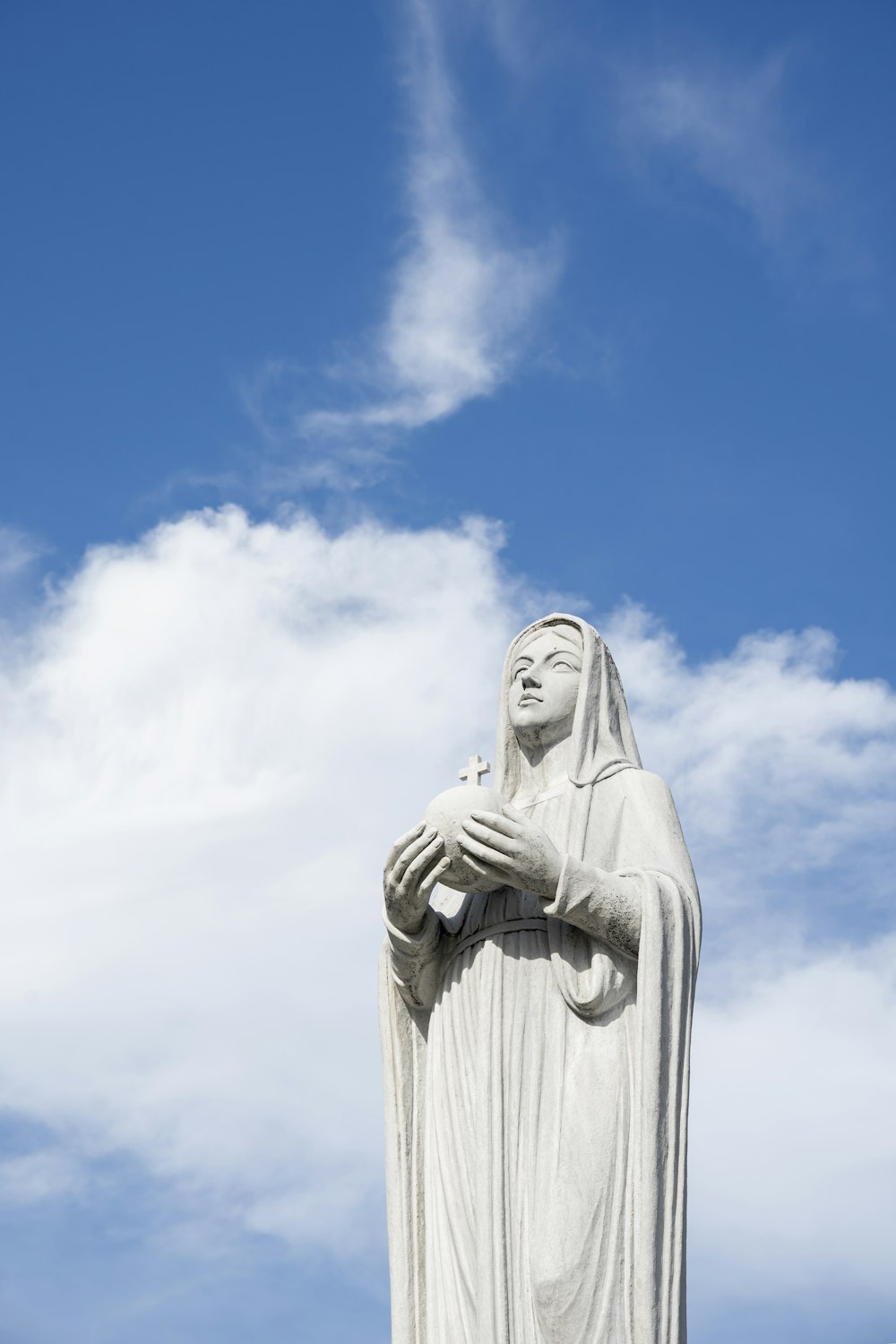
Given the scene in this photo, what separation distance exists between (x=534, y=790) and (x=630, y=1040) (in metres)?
2.00

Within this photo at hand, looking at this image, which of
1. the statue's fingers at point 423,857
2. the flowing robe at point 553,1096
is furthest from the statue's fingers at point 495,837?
the flowing robe at point 553,1096

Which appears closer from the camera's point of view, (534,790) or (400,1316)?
(400,1316)

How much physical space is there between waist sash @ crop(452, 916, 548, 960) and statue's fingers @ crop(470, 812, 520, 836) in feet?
2.57

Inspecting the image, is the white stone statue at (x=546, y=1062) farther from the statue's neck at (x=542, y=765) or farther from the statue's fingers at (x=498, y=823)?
the statue's neck at (x=542, y=765)

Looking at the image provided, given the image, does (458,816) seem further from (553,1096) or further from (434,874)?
(553,1096)

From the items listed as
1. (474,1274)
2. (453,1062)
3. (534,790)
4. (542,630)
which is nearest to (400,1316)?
(474,1274)

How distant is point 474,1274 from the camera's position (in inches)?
400

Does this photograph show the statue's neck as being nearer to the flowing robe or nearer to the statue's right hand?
the flowing robe

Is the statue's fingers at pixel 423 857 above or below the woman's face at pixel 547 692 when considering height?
below

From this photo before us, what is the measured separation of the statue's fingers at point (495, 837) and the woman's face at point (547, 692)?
1579 millimetres

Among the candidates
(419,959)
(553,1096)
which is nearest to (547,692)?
(419,959)

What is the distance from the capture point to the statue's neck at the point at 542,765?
11.8 metres

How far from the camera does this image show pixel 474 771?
1160 cm

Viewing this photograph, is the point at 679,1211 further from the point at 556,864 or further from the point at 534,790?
the point at 534,790
